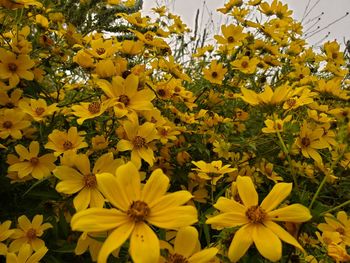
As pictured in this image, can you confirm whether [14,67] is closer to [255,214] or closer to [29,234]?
[29,234]

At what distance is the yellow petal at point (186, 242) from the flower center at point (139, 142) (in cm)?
32

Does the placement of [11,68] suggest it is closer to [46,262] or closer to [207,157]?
[46,262]

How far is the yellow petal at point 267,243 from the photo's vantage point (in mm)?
555

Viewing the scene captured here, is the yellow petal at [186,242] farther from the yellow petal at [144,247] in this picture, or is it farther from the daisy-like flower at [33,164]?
the daisy-like flower at [33,164]

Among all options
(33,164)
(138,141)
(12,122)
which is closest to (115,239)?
(138,141)

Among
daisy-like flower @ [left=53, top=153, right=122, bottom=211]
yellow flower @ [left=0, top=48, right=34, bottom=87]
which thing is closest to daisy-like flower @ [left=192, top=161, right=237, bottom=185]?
daisy-like flower @ [left=53, top=153, right=122, bottom=211]

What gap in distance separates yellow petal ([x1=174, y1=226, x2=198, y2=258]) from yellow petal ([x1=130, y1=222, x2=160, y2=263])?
75mm

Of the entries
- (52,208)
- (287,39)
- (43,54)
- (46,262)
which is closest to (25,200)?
(52,208)

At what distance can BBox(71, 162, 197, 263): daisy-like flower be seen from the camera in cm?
53

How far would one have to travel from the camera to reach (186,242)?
0.63 m

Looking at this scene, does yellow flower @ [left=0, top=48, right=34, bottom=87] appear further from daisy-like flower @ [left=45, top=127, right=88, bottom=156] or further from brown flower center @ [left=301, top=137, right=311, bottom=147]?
brown flower center @ [left=301, top=137, right=311, bottom=147]

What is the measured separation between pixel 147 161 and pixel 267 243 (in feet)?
1.28

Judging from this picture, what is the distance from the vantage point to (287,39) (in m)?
2.30

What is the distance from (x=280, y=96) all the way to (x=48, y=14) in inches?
38.8
